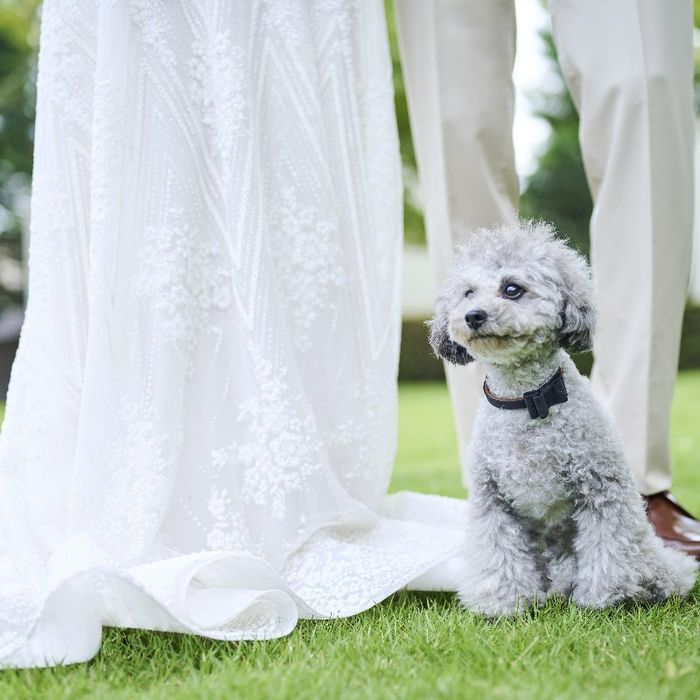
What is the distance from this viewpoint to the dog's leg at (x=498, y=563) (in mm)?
1877

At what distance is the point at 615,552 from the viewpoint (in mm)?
1816

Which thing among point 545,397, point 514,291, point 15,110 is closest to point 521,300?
point 514,291

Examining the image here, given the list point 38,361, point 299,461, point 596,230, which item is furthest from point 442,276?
point 38,361

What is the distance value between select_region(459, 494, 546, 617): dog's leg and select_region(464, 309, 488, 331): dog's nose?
1.29 feet

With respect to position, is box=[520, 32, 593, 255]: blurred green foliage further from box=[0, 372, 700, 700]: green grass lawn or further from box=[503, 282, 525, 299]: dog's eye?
box=[0, 372, 700, 700]: green grass lawn

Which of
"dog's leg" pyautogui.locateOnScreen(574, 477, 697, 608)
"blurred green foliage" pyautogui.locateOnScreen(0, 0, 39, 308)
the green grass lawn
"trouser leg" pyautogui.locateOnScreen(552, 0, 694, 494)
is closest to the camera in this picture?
the green grass lawn

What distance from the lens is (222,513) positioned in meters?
2.03

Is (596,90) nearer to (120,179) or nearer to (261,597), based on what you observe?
(120,179)

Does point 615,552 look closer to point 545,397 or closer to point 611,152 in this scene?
point 545,397

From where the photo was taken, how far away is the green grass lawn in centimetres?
138

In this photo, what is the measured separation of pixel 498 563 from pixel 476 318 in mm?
539

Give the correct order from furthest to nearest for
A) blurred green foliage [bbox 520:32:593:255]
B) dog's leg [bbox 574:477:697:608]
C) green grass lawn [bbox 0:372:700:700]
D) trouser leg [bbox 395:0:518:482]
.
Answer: blurred green foliage [bbox 520:32:593:255] < trouser leg [bbox 395:0:518:482] < dog's leg [bbox 574:477:697:608] < green grass lawn [bbox 0:372:700:700]

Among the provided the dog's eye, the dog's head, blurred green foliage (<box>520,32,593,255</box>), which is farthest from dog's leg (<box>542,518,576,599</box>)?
blurred green foliage (<box>520,32,593,255</box>)

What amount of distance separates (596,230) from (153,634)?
155 cm
